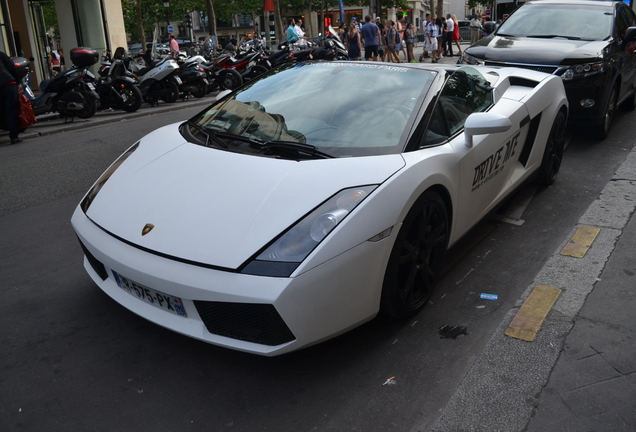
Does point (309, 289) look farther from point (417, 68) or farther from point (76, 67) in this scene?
point (76, 67)

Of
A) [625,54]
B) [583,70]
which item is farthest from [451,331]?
[625,54]

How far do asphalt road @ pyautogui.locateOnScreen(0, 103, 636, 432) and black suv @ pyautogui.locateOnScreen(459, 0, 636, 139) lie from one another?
3143mm

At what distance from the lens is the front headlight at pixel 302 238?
245cm

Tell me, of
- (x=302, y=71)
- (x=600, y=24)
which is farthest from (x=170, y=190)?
(x=600, y=24)

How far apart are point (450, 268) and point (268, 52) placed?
15.2 meters

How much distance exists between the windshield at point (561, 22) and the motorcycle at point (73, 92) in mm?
7178

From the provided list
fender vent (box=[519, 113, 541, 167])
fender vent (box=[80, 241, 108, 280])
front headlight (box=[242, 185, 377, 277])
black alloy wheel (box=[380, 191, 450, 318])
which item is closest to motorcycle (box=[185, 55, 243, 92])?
fender vent (box=[519, 113, 541, 167])

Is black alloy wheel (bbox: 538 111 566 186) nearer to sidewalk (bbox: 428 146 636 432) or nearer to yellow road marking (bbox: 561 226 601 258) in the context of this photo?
yellow road marking (bbox: 561 226 601 258)

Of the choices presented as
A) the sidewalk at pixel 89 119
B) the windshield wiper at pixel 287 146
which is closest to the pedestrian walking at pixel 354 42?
the sidewalk at pixel 89 119

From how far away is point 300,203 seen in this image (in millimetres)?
2684

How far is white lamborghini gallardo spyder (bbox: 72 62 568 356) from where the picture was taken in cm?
250

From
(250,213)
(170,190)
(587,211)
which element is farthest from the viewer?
(587,211)

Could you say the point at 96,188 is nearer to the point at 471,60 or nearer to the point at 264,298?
the point at 264,298

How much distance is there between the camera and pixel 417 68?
3.89 m
